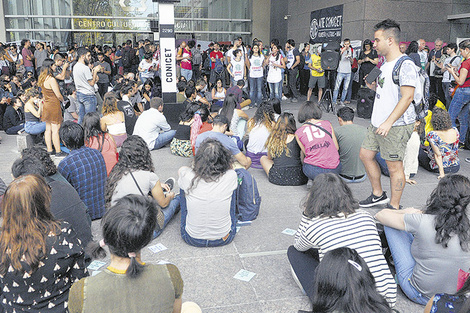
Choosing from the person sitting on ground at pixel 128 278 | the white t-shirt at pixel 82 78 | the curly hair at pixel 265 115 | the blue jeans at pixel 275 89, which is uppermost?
the white t-shirt at pixel 82 78

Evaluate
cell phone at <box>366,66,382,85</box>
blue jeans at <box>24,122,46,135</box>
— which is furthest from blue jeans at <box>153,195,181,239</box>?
blue jeans at <box>24,122,46,135</box>

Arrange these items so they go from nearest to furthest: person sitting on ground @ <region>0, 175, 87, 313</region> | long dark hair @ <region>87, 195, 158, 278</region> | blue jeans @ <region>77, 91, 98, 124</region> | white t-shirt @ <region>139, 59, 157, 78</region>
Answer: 1. long dark hair @ <region>87, 195, 158, 278</region>
2. person sitting on ground @ <region>0, 175, 87, 313</region>
3. blue jeans @ <region>77, 91, 98, 124</region>
4. white t-shirt @ <region>139, 59, 157, 78</region>

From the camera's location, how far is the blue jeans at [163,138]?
7133 mm

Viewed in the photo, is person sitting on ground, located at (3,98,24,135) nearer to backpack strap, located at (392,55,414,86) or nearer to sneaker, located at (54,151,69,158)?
sneaker, located at (54,151,69,158)

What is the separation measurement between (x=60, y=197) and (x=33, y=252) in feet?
3.79

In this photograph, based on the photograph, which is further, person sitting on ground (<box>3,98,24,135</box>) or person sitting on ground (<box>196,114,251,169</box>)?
person sitting on ground (<box>3,98,24,135</box>)

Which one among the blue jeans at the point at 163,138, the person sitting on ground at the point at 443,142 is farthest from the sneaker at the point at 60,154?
the person sitting on ground at the point at 443,142

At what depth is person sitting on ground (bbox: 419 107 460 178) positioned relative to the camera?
5.44 m

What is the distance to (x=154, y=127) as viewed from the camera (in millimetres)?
6973

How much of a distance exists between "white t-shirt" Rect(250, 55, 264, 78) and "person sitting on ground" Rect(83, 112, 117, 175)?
6174 millimetres

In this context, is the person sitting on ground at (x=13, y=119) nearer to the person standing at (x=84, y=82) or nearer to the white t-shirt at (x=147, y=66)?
the person standing at (x=84, y=82)

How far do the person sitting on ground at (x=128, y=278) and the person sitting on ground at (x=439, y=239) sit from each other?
1.67 meters

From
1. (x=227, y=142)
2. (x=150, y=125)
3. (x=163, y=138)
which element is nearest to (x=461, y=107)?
(x=227, y=142)

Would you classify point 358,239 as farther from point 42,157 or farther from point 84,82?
point 84,82
